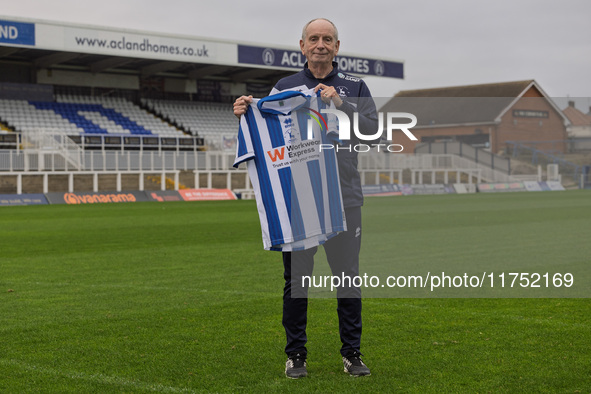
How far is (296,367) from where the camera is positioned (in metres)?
4.20

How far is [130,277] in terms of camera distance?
8.39 m

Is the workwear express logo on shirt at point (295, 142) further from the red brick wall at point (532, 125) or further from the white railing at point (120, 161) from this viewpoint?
the white railing at point (120, 161)

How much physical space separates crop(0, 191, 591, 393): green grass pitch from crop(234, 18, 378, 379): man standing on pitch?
190 mm

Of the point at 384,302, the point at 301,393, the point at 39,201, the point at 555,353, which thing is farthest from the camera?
the point at 39,201

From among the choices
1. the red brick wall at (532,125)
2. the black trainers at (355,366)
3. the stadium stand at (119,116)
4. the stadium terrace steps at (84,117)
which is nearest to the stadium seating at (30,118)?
the stadium terrace steps at (84,117)

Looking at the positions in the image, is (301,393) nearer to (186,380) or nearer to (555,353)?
(186,380)

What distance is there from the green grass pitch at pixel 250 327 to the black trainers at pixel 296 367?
56 millimetres

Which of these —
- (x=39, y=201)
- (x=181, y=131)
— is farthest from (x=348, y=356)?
(x=181, y=131)

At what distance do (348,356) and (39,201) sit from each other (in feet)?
77.8

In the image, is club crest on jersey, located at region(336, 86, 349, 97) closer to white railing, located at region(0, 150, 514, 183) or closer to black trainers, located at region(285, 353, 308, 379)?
black trainers, located at region(285, 353, 308, 379)

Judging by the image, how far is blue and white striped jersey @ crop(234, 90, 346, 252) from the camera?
420 centimetres

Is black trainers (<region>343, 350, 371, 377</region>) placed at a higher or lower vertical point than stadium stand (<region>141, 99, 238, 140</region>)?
lower

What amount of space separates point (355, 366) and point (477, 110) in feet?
9.82

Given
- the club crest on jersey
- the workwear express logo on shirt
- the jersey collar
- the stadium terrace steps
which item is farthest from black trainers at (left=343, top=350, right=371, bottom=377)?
the stadium terrace steps
